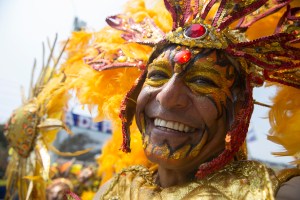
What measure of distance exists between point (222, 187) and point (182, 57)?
53 cm

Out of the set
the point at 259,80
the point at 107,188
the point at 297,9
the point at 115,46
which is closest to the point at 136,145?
the point at 107,188

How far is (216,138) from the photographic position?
5.48 feet

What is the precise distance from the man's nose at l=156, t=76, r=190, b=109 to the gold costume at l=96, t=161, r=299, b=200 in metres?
0.33

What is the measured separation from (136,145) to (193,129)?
0.71 meters

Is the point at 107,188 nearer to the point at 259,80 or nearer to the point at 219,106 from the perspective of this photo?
the point at 219,106

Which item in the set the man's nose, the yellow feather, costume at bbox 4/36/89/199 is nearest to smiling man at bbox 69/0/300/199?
the man's nose

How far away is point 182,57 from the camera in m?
1.61

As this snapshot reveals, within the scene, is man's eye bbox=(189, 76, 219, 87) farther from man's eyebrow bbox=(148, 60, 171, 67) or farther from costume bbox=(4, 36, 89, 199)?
costume bbox=(4, 36, 89, 199)

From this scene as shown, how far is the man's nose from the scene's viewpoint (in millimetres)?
1599

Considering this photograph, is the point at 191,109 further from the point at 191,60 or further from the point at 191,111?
the point at 191,60

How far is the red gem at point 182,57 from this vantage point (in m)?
1.61

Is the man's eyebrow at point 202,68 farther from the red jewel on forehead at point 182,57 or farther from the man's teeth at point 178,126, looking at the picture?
the man's teeth at point 178,126

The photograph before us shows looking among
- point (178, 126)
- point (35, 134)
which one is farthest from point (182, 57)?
point (35, 134)

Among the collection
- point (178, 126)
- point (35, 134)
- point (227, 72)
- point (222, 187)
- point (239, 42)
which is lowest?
point (35, 134)
